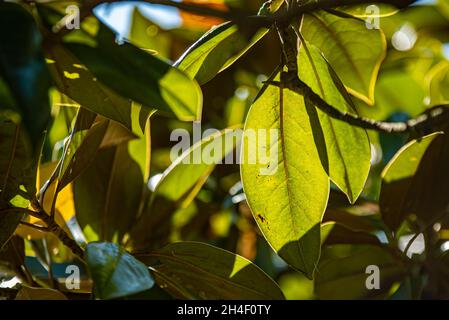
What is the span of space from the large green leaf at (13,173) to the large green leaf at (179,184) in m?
0.43

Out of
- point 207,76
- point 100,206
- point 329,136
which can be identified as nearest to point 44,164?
point 100,206

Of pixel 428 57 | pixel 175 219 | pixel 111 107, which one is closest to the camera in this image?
pixel 111 107

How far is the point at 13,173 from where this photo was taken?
121cm

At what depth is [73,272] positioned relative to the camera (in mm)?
1527

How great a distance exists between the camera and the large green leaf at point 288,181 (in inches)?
49.1

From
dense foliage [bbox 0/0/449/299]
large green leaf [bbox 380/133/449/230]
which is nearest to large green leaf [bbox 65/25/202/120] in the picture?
dense foliage [bbox 0/0/449/299]

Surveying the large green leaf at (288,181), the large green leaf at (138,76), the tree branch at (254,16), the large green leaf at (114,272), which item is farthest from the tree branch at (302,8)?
the large green leaf at (114,272)

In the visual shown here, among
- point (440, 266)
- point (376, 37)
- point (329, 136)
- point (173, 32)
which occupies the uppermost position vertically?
point (173, 32)

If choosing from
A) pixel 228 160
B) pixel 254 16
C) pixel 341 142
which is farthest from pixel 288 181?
pixel 228 160

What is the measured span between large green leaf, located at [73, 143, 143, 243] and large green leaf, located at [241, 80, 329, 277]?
1.57ft

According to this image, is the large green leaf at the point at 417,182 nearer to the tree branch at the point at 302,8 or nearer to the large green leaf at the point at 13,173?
the tree branch at the point at 302,8

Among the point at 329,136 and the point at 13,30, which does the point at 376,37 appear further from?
the point at 13,30

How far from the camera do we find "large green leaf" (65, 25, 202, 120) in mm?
890

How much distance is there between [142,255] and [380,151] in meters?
0.84
